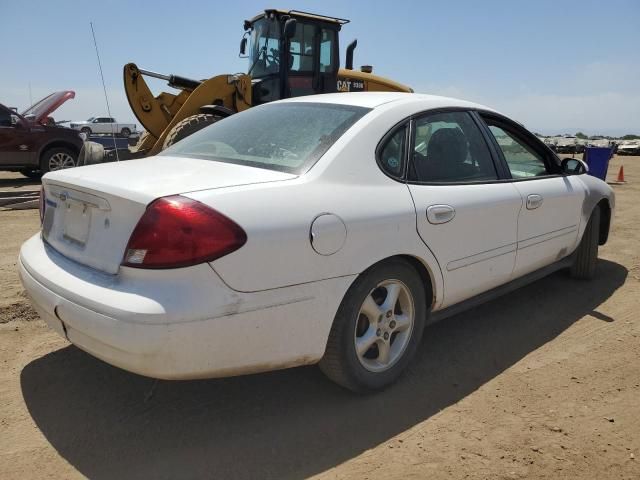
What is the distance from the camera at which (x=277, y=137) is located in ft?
9.35

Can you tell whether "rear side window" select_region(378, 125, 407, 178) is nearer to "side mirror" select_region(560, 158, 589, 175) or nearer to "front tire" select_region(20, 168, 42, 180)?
"side mirror" select_region(560, 158, 589, 175)

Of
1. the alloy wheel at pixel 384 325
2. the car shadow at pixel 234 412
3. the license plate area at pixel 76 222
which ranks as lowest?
the car shadow at pixel 234 412

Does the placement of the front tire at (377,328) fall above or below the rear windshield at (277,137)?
below

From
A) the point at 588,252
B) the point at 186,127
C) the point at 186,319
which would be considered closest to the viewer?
the point at 186,319

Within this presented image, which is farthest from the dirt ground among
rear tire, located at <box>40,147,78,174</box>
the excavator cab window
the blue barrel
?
rear tire, located at <box>40,147,78,174</box>

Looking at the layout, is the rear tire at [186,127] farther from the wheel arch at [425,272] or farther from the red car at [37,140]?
the wheel arch at [425,272]

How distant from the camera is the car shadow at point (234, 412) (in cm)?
223

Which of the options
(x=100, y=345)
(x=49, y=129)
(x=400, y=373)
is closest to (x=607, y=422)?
(x=400, y=373)

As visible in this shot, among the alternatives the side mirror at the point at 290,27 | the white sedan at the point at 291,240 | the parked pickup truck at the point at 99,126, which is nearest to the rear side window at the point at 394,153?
the white sedan at the point at 291,240

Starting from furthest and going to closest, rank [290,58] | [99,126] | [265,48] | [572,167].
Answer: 1. [99,126]
2. [265,48]
3. [290,58]
4. [572,167]

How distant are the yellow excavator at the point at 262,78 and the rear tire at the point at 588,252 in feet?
18.2

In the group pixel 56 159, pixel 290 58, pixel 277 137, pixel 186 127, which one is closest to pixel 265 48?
pixel 290 58

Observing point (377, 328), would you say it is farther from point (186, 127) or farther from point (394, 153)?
point (186, 127)

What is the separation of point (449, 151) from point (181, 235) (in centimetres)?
188
